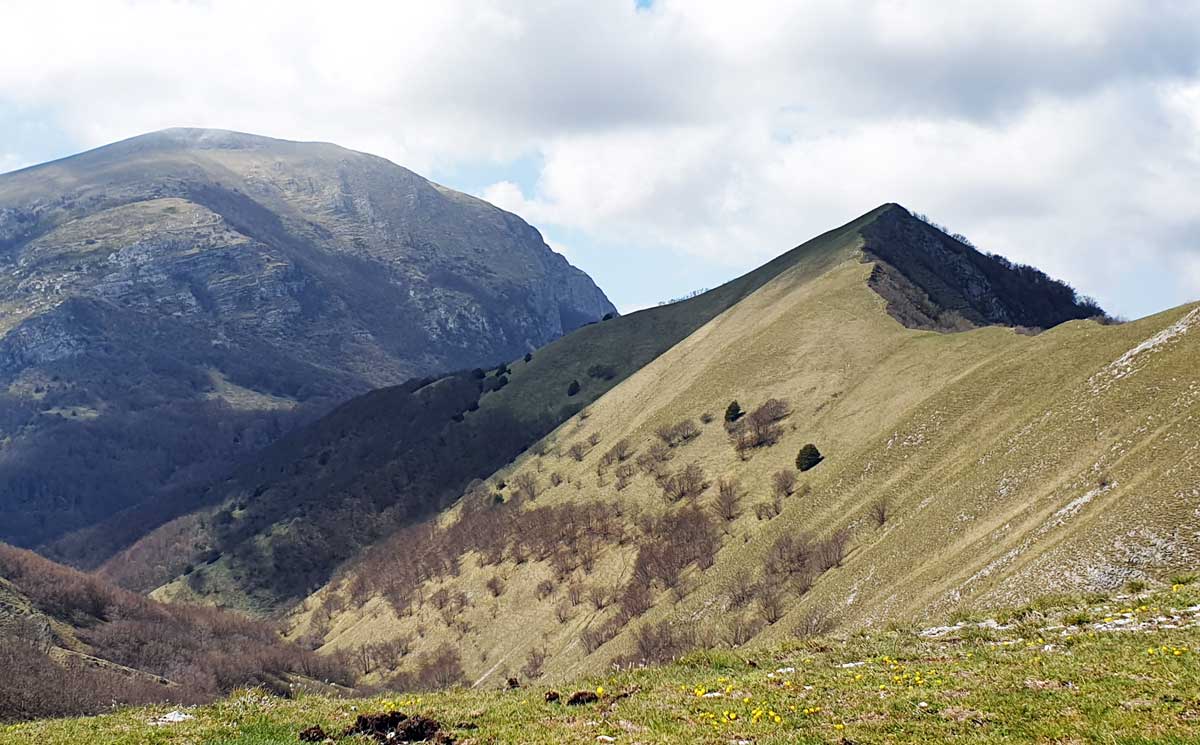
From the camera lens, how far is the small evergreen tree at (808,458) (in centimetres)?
7162

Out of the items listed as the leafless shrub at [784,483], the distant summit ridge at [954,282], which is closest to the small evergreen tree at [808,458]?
the leafless shrub at [784,483]

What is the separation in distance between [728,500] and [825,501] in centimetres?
1461

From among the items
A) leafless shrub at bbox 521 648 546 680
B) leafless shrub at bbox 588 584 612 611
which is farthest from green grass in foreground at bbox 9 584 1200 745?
leafless shrub at bbox 588 584 612 611

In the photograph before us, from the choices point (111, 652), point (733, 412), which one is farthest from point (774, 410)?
point (111, 652)

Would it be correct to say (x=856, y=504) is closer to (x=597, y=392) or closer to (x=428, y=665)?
(x=428, y=665)

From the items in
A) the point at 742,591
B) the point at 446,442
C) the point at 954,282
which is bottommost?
the point at 742,591

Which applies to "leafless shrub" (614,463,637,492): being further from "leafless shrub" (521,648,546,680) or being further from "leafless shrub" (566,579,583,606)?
"leafless shrub" (521,648,546,680)

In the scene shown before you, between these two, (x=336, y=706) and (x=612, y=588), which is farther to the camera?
(x=612, y=588)

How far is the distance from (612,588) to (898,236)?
275 feet

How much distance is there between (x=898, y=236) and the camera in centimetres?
13475

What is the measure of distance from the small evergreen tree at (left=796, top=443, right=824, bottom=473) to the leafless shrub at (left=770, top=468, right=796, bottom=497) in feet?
2.99

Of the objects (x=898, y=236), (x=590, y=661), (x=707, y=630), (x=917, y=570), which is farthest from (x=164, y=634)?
(x=898, y=236)

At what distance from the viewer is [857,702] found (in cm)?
1753

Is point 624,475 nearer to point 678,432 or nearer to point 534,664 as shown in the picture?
point 678,432
